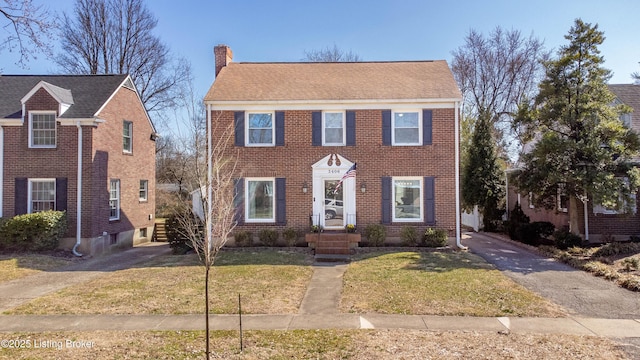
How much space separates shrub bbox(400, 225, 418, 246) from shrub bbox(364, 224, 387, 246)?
68 cm

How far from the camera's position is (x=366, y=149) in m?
15.8

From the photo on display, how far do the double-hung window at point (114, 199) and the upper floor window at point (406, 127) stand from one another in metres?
12.4

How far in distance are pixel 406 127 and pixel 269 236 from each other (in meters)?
6.86

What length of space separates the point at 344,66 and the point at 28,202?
47.7 ft

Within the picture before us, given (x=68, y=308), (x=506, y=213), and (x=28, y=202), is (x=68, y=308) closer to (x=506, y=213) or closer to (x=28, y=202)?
(x=28, y=202)

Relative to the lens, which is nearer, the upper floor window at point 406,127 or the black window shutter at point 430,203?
the black window shutter at point 430,203

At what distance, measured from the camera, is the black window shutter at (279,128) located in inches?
629

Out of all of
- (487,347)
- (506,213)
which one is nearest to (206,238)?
Result: (487,347)

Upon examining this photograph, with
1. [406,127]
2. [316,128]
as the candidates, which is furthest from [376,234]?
[316,128]

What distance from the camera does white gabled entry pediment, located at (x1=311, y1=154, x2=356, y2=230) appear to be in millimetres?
15711

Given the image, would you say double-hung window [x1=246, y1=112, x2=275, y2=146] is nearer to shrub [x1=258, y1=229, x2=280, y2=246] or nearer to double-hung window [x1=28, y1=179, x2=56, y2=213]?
shrub [x1=258, y1=229, x2=280, y2=246]

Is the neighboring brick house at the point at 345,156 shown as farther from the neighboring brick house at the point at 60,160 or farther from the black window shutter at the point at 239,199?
the neighboring brick house at the point at 60,160

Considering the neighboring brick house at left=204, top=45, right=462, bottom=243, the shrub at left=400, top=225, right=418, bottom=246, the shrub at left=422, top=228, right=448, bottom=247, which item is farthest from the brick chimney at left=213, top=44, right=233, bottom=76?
the shrub at left=422, top=228, right=448, bottom=247

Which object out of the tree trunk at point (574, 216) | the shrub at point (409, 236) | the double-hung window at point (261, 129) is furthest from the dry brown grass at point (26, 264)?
the tree trunk at point (574, 216)
